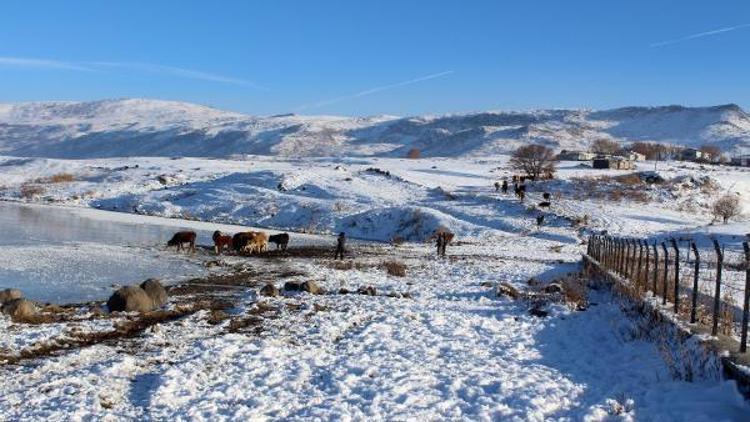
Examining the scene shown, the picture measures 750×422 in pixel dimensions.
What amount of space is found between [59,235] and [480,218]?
2935 cm

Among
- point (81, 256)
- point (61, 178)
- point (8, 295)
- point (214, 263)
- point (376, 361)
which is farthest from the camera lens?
point (61, 178)

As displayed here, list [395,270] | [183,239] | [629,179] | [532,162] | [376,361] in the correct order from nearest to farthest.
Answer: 1. [376,361]
2. [395,270]
3. [183,239]
4. [629,179]
5. [532,162]

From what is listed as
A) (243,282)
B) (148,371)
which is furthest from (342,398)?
(243,282)

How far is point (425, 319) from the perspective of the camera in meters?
16.1

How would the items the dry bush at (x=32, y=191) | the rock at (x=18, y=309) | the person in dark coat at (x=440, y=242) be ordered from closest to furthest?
the rock at (x=18, y=309), the person in dark coat at (x=440, y=242), the dry bush at (x=32, y=191)

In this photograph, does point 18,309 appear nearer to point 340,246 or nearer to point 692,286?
point 692,286

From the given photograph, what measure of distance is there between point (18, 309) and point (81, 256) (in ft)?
48.7

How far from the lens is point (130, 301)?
17.0m

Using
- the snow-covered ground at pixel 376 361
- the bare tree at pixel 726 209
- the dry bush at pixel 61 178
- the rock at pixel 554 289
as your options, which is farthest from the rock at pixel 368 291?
the dry bush at pixel 61 178

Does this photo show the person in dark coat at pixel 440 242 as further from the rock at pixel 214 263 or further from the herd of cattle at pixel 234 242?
the rock at pixel 214 263

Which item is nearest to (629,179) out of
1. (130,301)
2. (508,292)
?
(508,292)

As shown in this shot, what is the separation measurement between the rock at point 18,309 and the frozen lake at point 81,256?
327 centimetres

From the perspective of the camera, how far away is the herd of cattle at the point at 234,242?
3484 centimetres

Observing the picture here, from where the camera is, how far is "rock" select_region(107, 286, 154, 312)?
16922mm
